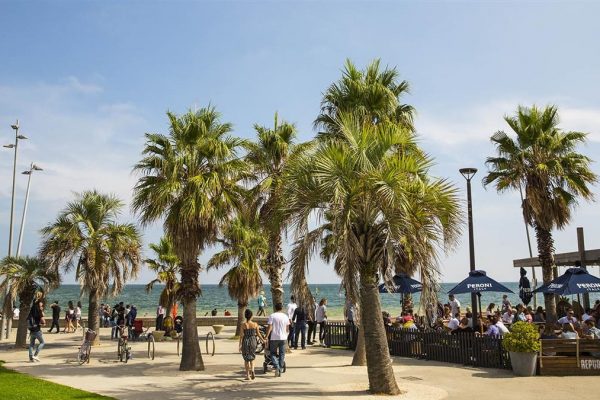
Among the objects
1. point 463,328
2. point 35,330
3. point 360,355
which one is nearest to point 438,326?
point 463,328

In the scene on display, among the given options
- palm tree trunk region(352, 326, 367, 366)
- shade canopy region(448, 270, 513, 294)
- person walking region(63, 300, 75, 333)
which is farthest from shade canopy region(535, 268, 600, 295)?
person walking region(63, 300, 75, 333)

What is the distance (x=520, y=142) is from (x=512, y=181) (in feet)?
5.37

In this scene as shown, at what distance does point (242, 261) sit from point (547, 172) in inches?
567

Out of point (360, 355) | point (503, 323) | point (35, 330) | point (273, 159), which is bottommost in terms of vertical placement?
point (360, 355)

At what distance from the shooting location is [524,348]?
46.2 ft

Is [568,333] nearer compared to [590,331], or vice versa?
[568,333]

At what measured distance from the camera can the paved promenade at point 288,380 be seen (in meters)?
12.1

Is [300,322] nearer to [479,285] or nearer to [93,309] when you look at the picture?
[479,285]

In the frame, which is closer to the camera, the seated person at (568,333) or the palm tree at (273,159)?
the seated person at (568,333)

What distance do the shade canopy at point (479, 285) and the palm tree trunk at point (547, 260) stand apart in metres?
3.97

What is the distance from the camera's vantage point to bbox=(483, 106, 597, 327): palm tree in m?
21.9

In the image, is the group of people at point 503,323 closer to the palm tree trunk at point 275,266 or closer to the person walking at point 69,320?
the palm tree trunk at point 275,266

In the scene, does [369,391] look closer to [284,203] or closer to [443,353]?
[284,203]

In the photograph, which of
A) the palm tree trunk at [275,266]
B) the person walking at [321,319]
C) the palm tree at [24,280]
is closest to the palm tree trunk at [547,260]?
the person walking at [321,319]
